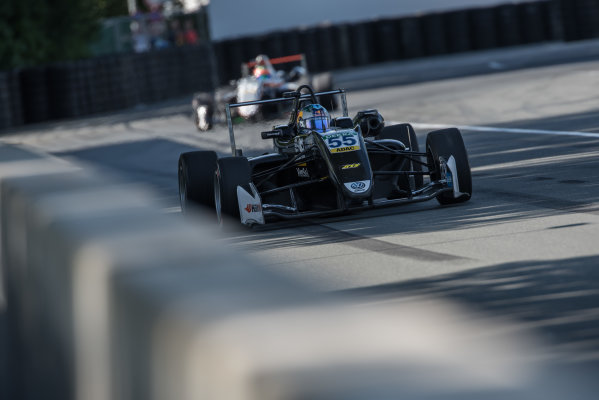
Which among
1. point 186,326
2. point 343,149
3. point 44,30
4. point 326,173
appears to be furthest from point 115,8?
point 186,326

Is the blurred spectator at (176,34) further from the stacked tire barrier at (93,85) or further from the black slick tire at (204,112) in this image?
the black slick tire at (204,112)

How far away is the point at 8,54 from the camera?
35.4 meters

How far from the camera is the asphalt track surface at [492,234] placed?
237 inches

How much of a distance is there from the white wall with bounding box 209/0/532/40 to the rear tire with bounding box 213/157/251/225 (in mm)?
36865

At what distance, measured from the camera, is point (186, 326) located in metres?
2.08

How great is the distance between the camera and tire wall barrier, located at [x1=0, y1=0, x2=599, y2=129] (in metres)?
31.2

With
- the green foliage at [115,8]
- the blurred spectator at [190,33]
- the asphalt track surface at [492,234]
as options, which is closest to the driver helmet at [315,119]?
the asphalt track surface at [492,234]

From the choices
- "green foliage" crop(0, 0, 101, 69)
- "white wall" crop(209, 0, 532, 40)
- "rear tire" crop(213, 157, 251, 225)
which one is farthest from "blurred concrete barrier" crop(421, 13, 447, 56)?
"rear tire" crop(213, 157, 251, 225)

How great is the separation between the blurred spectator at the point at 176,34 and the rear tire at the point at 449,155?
42.2 m

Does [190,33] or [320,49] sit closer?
[320,49]

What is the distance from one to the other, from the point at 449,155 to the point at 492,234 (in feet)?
5.56

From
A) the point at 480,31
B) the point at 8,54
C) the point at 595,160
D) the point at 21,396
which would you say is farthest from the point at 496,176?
the point at 480,31

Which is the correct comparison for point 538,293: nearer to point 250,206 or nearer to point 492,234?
point 492,234

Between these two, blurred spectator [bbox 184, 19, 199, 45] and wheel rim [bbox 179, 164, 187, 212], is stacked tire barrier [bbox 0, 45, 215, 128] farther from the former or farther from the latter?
wheel rim [bbox 179, 164, 187, 212]
